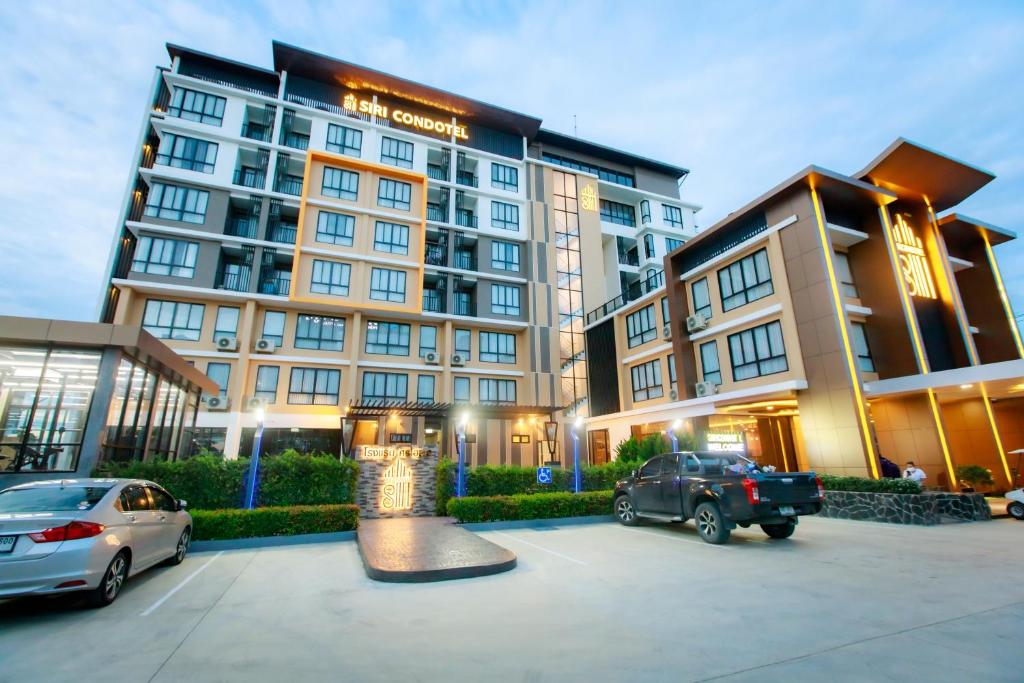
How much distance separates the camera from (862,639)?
421 cm

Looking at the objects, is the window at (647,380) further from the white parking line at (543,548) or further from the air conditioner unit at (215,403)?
the air conditioner unit at (215,403)

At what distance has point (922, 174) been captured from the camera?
18562mm

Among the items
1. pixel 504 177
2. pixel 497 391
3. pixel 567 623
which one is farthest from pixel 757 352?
pixel 504 177

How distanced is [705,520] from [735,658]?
5.95 meters

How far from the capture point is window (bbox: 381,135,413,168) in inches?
1198

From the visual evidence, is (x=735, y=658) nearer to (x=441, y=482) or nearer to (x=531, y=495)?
(x=531, y=495)

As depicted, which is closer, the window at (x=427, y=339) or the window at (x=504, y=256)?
the window at (x=427, y=339)

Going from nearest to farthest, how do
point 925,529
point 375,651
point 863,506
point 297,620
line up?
1. point 375,651
2. point 297,620
3. point 925,529
4. point 863,506

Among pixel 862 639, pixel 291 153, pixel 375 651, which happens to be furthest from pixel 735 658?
pixel 291 153

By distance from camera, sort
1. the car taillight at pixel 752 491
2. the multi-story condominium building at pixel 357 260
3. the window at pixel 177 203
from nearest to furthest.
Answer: the car taillight at pixel 752 491, the multi-story condominium building at pixel 357 260, the window at pixel 177 203

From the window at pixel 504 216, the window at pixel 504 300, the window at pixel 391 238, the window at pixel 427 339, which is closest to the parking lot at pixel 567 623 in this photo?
the window at pixel 427 339

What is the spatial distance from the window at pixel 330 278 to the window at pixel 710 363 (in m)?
19.8

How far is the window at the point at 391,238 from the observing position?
2847 cm

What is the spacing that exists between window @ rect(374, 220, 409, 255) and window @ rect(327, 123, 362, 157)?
528 centimetres
